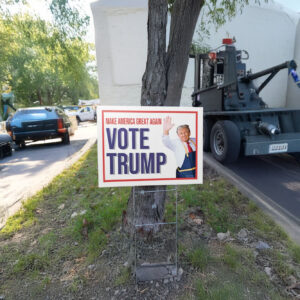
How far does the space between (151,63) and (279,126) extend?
3.83m

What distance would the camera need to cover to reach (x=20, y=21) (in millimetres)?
7074

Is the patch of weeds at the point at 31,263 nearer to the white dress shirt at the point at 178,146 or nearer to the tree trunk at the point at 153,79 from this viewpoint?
the tree trunk at the point at 153,79

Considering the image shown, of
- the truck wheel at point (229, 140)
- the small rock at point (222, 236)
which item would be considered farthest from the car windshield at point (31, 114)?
the small rock at point (222, 236)

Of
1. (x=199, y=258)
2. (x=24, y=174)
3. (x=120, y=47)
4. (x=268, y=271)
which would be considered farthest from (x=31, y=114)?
(x=268, y=271)

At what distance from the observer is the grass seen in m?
1.94

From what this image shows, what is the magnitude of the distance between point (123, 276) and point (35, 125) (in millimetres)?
8207

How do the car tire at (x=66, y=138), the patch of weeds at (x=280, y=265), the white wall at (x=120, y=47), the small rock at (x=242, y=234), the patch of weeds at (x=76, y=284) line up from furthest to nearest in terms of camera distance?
the white wall at (x=120, y=47) → the car tire at (x=66, y=138) → the small rock at (x=242, y=234) → the patch of weeds at (x=280, y=265) → the patch of weeds at (x=76, y=284)

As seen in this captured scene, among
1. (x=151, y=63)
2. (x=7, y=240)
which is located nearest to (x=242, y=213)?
(x=151, y=63)

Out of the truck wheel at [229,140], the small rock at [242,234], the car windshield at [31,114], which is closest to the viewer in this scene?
the small rock at [242,234]

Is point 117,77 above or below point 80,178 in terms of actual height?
above

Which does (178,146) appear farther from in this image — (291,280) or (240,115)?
(240,115)

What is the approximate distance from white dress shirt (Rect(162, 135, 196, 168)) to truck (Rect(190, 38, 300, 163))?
8.92ft

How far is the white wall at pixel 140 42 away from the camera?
369 inches

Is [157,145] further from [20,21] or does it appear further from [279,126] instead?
[20,21]
